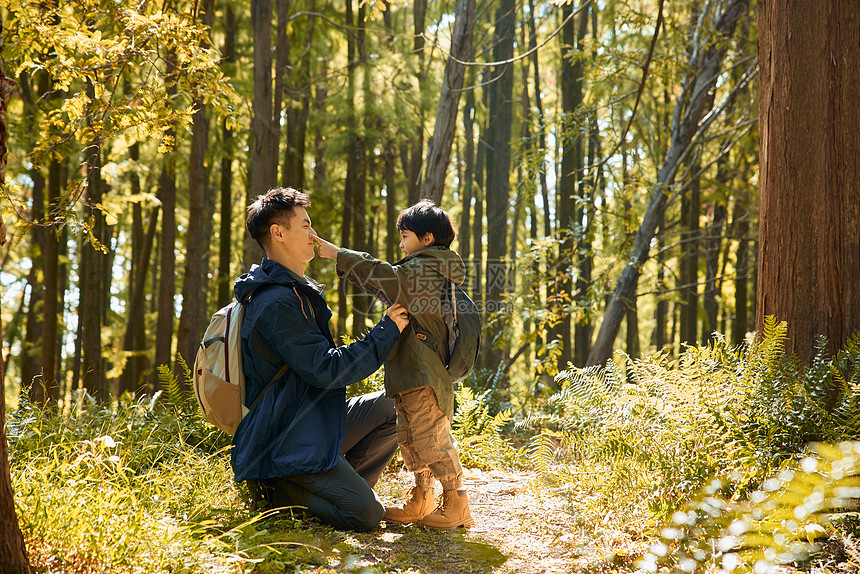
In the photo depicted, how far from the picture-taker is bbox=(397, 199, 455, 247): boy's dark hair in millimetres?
3385

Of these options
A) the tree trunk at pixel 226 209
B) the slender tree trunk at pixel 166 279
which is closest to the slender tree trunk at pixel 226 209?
the tree trunk at pixel 226 209

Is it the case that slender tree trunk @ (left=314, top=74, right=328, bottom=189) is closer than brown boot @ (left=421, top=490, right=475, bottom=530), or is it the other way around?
brown boot @ (left=421, top=490, right=475, bottom=530)

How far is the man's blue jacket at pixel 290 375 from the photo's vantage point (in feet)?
10.1

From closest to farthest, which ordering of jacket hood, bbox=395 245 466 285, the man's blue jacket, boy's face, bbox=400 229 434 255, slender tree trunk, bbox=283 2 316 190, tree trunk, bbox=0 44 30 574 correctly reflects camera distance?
tree trunk, bbox=0 44 30 574, the man's blue jacket, jacket hood, bbox=395 245 466 285, boy's face, bbox=400 229 434 255, slender tree trunk, bbox=283 2 316 190

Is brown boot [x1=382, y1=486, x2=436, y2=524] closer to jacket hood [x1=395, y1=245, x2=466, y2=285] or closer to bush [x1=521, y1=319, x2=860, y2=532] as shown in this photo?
bush [x1=521, y1=319, x2=860, y2=532]

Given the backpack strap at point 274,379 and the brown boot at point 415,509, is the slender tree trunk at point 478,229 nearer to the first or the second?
the brown boot at point 415,509

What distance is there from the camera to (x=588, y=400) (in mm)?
3939

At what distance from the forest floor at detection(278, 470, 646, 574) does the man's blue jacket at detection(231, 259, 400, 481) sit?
0.44 m

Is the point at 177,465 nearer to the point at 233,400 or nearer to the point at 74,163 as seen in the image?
the point at 233,400

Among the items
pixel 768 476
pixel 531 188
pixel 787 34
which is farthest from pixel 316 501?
pixel 531 188

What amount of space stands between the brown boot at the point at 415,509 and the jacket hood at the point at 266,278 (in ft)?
4.19

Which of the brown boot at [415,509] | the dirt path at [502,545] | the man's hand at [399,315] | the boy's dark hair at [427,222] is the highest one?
the boy's dark hair at [427,222]

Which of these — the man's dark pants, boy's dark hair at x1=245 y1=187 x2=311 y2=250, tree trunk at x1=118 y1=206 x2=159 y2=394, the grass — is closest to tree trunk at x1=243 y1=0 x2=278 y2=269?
the grass

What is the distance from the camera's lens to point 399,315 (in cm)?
324
